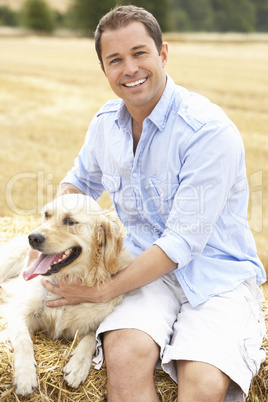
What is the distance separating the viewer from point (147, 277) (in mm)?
2863

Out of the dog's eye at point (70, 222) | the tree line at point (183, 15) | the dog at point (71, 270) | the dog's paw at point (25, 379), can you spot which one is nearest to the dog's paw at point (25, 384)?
the dog's paw at point (25, 379)

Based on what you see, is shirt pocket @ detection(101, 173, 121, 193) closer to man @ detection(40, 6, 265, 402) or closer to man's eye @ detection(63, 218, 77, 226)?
man @ detection(40, 6, 265, 402)

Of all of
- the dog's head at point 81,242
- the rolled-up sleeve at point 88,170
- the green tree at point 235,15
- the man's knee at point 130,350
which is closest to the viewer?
the man's knee at point 130,350

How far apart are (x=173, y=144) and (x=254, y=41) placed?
83.4ft

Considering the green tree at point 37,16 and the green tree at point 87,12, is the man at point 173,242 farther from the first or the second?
the green tree at point 37,16

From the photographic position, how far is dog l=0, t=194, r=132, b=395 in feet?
9.32

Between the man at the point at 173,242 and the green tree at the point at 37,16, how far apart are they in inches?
1411

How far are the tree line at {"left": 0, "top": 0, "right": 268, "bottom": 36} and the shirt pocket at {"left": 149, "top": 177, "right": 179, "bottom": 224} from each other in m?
23.5

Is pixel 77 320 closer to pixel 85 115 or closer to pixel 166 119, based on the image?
pixel 166 119

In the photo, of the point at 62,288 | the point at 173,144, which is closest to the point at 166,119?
the point at 173,144

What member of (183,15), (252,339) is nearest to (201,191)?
(252,339)

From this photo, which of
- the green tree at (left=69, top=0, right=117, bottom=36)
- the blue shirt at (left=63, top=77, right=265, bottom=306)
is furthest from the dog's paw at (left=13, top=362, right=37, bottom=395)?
the green tree at (left=69, top=0, right=117, bottom=36)

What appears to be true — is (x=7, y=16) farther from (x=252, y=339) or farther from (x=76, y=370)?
(x=252, y=339)

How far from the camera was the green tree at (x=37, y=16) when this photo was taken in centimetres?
3745
